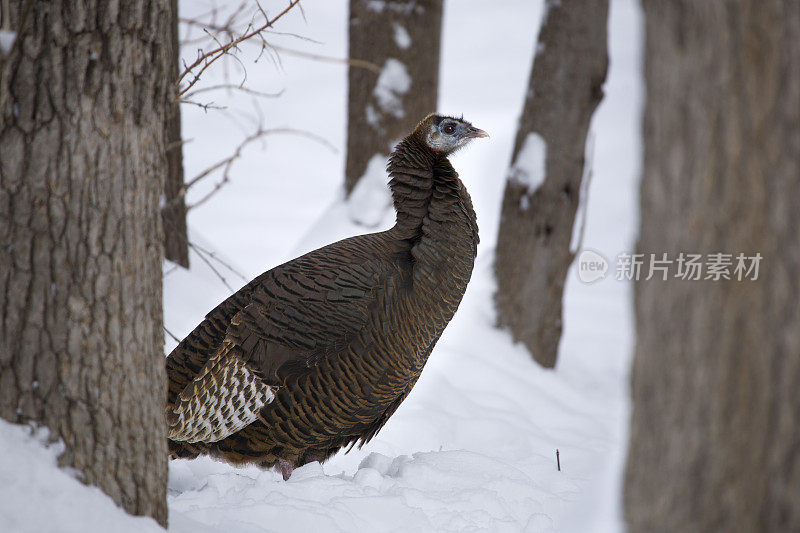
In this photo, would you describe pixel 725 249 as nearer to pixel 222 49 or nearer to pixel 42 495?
pixel 42 495

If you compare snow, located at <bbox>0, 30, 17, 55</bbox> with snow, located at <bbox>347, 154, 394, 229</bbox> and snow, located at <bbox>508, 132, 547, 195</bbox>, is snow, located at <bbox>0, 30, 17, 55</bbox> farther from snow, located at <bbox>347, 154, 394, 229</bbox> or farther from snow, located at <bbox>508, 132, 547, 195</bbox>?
snow, located at <bbox>347, 154, 394, 229</bbox>

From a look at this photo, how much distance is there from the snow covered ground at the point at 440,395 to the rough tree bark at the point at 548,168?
0.30 meters

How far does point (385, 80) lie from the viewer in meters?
A: 6.98

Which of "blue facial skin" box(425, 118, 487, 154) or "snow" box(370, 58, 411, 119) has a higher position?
"snow" box(370, 58, 411, 119)

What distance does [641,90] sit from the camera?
1423 millimetres

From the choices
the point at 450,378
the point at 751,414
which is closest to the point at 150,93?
the point at 751,414

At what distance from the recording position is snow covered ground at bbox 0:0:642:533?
2.02 metres

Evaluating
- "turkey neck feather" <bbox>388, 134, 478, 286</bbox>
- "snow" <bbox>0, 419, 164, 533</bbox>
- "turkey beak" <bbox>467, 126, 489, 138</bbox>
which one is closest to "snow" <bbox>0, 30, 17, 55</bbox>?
"snow" <bbox>0, 419, 164, 533</bbox>

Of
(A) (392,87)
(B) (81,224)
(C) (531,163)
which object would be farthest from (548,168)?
(B) (81,224)

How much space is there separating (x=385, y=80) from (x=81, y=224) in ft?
17.5

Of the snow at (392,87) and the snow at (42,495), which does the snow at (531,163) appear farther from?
the snow at (42,495)

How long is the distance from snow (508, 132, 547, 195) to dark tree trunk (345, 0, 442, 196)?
138cm

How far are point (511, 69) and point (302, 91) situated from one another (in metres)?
4.56

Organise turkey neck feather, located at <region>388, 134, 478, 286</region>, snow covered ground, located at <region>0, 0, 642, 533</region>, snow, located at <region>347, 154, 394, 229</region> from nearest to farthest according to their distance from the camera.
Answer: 1. snow covered ground, located at <region>0, 0, 642, 533</region>
2. turkey neck feather, located at <region>388, 134, 478, 286</region>
3. snow, located at <region>347, 154, 394, 229</region>
